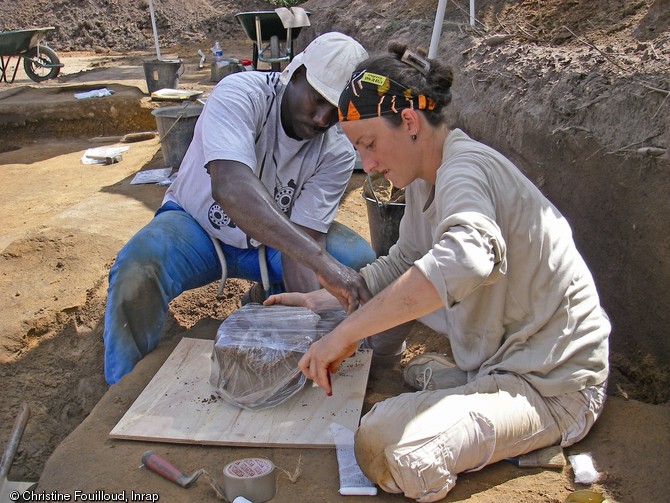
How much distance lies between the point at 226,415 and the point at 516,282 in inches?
50.1

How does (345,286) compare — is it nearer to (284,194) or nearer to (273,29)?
(284,194)

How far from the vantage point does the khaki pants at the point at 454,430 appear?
215cm

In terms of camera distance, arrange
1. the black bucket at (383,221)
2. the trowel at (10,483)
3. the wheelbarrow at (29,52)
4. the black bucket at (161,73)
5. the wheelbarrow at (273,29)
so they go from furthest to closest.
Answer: the wheelbarrow at (29,52) < the black bucket at (161,73) < the wheelbarrow at (273,29) < the black bucket at (383,221) < the trowel at (10,483)

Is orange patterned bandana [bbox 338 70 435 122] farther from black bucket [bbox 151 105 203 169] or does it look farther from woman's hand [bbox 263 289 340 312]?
black bucket [bbox 151 105 203 169]

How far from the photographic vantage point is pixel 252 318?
114 inches

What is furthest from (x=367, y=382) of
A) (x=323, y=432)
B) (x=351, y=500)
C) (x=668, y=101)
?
(x=668, y=101)

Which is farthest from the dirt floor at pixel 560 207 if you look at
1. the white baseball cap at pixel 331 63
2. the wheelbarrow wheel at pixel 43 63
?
the wheelbarrow wheel at pixel 43 63

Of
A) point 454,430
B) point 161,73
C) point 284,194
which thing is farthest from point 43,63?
point 454,430

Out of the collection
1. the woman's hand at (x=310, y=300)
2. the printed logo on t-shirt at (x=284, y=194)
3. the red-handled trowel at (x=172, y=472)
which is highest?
the printed logo on t-shirt at (x=284, y=194)

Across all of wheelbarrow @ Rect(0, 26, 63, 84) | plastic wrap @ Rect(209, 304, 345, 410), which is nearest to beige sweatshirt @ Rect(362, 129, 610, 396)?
plastic wrap @ Rect(209, 304, 345, 410)

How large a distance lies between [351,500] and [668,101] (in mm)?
2213

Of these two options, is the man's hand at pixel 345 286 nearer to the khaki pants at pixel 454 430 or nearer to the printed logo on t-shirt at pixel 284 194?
the khaki pants at pixel 454 430

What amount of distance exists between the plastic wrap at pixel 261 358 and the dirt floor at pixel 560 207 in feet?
0.90

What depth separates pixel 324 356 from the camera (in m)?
2.19
